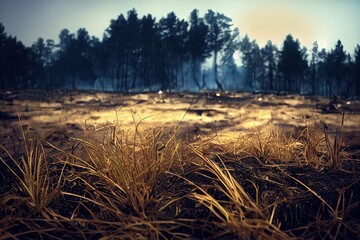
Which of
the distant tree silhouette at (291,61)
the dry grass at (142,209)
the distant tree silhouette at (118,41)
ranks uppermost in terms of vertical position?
the distant tree silhouette at (118,41)

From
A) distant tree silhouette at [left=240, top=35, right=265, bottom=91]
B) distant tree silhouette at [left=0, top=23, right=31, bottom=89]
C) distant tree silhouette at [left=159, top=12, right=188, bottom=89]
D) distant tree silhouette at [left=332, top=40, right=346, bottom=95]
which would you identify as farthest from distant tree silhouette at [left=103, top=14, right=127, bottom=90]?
distant tree silhouette at [left=332, top=40, right=346, bottom=95]

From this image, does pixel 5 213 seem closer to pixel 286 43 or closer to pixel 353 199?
pixel 353 199

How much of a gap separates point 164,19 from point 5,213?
3963 centimetres

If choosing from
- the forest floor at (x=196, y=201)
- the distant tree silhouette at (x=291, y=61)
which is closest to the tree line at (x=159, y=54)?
the distant tree silhouette at (x=291, y=61)

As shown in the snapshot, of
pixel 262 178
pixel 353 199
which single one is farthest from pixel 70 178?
pixel 353 199

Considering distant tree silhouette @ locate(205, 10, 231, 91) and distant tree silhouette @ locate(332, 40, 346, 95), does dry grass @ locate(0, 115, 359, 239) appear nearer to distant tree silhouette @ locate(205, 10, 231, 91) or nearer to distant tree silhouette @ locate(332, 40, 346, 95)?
distant tree silhouette @ locate(205, 10, 231, 91)

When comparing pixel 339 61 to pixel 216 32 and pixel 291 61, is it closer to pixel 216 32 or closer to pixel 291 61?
pixel 291 61

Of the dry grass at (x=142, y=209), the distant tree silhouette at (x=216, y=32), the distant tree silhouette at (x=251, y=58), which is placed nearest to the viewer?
the dry grass at (x=142, y=209)

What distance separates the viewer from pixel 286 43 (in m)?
39.6

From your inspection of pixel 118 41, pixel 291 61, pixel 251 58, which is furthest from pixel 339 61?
pixel 118 41

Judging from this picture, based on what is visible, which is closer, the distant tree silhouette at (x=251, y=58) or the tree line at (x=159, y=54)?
the tree line at (x=159, y=54)

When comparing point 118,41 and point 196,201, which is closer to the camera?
point 196,201

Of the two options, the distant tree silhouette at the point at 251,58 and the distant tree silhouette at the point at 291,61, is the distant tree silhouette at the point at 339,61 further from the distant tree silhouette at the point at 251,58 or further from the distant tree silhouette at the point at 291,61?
the distant tree silhouette at the point at 251,58

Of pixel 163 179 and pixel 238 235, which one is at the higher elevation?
pixel 163 179
